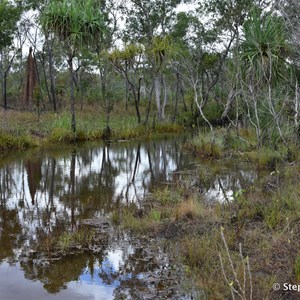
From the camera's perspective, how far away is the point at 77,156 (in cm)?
1342

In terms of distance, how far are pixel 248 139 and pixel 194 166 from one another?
2478 millimetres

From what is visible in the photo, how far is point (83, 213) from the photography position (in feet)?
21.5

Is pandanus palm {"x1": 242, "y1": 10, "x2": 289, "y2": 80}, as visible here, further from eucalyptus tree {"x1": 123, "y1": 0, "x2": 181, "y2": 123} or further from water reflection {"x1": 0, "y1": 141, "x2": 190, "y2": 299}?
eucalyptus tree {"x1": 123, "y1": 0, "x2": 181, "y2": 123}

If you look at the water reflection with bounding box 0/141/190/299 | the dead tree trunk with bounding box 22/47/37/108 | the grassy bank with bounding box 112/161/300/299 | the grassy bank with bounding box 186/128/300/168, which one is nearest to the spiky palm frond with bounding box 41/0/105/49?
Result: the dead tree trunk with bounding box 22/47/37/108

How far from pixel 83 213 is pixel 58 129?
10388 mm

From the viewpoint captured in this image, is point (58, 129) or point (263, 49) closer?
point (263, 49)

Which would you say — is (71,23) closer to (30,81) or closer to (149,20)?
(30,81)

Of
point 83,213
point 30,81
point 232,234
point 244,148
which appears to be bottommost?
point 83,213

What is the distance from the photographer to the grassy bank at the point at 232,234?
378 centimetres

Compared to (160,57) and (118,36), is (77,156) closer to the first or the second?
(160,57)

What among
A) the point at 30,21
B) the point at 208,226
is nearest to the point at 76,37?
the point at 208,226

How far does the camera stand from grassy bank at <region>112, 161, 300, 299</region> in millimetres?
3779

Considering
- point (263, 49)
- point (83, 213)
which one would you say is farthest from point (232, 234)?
point (263, 49)

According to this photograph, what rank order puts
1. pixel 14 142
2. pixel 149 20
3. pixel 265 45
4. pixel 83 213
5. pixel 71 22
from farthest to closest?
1. pixel 149 20
2. pixel 71 22
3. pixel 14 142
4. pixel 265 45
5. pixel 83 213
